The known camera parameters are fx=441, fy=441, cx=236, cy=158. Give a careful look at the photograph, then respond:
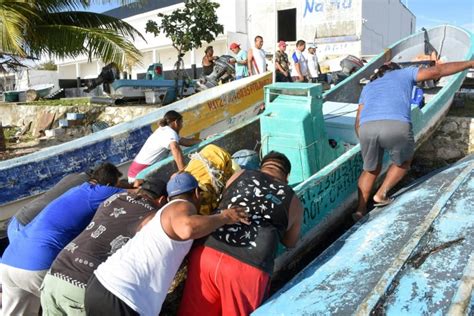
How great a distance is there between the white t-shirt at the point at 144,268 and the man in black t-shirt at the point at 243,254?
18 cm

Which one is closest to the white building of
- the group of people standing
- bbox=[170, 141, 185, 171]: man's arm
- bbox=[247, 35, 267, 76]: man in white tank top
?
the group of people standing

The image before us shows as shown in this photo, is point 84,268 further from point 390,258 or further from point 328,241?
point 328,241

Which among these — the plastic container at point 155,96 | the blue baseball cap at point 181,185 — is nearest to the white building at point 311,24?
the plastic container at point 155,96

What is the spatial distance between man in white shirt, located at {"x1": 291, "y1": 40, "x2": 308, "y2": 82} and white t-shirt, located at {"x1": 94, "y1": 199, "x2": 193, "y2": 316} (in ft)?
26.6

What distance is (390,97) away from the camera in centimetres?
380

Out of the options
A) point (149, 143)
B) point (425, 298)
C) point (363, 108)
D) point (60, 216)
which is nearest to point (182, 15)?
point (149, 143)

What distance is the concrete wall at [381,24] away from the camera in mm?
19781

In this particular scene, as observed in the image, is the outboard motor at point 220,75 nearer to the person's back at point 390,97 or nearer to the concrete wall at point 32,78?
the person's back at point 390,97

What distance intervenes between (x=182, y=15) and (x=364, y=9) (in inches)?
416

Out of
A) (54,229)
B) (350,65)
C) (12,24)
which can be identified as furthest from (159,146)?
(350,65)

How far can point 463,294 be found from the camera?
84.6 inches

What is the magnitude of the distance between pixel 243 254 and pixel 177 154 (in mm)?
2265

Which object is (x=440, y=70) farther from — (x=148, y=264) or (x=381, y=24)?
(x=381, y=24)

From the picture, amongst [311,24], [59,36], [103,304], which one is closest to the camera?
[103,304]
